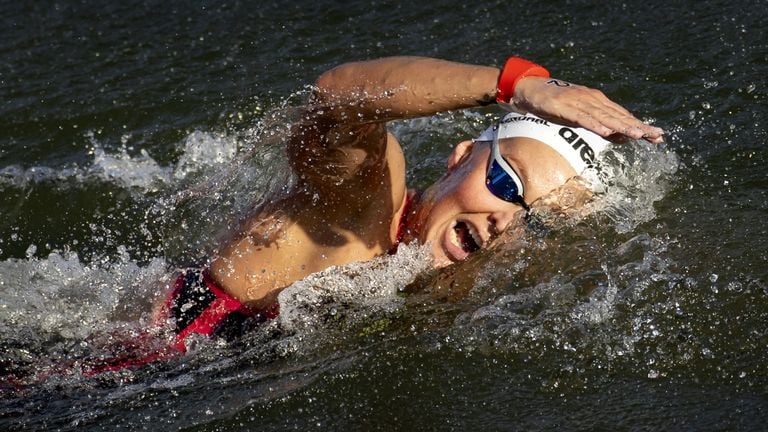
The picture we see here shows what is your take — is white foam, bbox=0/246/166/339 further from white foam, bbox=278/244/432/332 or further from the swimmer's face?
the swimmer's face

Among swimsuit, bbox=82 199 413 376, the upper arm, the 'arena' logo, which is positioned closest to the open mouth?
swimsuit, bbox=82 199 413 376

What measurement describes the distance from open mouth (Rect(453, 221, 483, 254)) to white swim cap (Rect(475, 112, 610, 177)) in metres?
0.43

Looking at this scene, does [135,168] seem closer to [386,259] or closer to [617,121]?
[386,259]

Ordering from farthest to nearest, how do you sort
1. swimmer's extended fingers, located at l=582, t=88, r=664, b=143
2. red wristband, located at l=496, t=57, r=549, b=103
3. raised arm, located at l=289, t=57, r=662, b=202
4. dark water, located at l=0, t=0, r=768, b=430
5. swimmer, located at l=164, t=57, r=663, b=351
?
swimmer, located at l=164, t=57, r=663, b=351 < dark water, located at l=0, t=0, r=768, b=430 < red wristband, located at l=496, t=57, r=549, b=103 < raised arm, located at l=289, t=57, r=662, b=202 < swimmer's extended fingers, located at l=582, t=88, r=664, b=143

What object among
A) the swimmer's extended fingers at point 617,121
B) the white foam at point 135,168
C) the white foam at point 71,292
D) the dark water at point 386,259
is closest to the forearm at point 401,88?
the swimmer's extended fingers at point 617,121

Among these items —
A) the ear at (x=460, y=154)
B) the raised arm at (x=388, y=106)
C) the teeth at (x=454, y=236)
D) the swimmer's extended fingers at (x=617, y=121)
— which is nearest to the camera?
the swimmer's extended fingers at (x=617, y=121)

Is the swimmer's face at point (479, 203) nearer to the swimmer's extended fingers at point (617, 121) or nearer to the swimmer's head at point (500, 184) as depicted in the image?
the swimmer's head at point (500, 184)

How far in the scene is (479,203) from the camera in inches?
183

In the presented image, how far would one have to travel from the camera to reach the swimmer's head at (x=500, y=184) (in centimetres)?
461

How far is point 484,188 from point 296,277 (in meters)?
0.90

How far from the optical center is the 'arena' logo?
4.74 m

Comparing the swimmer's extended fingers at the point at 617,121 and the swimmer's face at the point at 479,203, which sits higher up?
the swimmer's extended fingers at the point at 617,121

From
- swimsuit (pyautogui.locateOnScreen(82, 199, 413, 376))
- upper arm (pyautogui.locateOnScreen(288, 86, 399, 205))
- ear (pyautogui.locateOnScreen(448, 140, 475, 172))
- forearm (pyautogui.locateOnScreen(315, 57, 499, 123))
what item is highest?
forearm (pyautogui.locateOnScreen(315, 57, 499, 123))

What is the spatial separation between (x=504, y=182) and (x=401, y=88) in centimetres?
101
